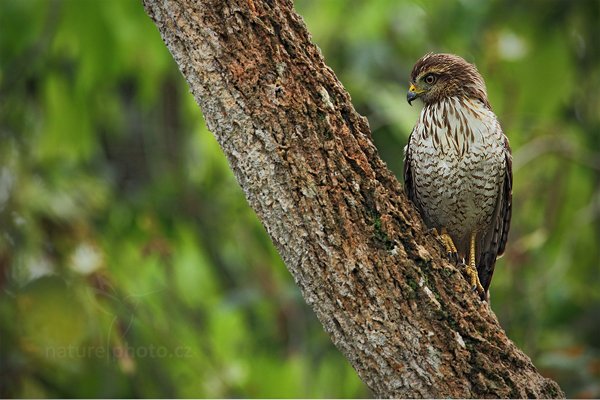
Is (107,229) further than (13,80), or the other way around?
(107,229)

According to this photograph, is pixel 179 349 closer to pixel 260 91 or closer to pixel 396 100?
pixel 396 100

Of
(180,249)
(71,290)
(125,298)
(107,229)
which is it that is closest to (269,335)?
(180,249)

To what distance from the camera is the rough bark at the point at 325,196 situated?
10.2 ft

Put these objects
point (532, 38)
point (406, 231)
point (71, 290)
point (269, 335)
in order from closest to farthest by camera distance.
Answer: point (406, 231) → point (71, 290) → point (532, 38) → point (269, 335)

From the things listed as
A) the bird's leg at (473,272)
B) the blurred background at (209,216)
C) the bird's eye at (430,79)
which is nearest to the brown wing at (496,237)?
the bird's leg at (473,272)

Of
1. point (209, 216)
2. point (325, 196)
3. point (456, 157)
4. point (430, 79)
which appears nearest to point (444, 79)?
point (430, 79)

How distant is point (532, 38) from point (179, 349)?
3.19 metres

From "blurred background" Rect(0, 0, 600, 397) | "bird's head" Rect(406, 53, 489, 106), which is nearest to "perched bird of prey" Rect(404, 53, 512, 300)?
"bird's head" Rect(406, 53, 489, 106)

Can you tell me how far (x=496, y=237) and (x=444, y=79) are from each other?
0.85 meters

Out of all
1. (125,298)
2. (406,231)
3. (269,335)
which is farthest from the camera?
(269,335)

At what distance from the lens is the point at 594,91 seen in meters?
8.15

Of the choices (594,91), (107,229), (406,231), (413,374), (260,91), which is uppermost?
(594,91)

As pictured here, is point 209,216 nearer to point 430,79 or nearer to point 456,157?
point 430,79

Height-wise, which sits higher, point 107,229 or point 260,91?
point 107,229
